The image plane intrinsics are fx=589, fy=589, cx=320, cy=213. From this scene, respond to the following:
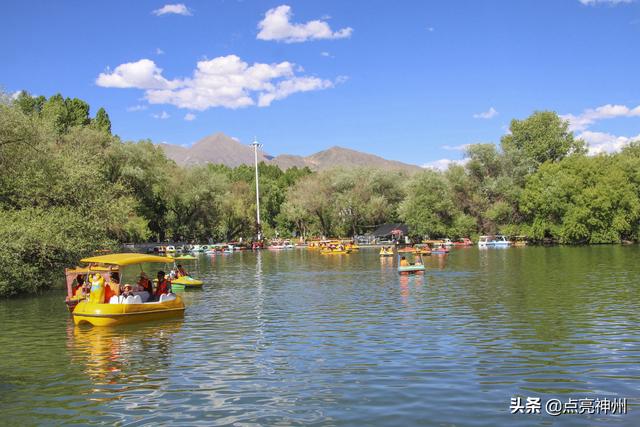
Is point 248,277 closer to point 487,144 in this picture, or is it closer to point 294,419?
point 294,419

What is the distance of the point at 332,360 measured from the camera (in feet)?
54.9

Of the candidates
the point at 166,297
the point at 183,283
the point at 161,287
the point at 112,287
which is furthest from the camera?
the point at 183,283

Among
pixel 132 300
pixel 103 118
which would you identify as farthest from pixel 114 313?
pixel 103 118

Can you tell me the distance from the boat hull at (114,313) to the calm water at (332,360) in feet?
1.60

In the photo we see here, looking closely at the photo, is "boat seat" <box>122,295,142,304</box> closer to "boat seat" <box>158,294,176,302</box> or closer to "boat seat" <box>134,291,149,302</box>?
"boat seat" <box>134,291,149,302</box>

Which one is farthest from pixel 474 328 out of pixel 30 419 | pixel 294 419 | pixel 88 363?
pixel 30 419

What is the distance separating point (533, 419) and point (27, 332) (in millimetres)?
18982

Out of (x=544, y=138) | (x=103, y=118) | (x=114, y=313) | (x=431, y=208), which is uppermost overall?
(x=103, y=118)

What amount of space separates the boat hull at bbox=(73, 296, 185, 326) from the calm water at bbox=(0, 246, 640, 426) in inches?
19.2

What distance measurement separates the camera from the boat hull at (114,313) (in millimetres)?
23203

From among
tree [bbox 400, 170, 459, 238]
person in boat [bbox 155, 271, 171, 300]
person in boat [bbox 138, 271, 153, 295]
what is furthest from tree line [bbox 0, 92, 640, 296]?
person in boat [bbox 155, 271, 171, 300]

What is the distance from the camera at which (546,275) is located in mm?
41094

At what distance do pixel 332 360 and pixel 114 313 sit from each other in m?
10.7

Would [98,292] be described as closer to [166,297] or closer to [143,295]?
[143,295]
